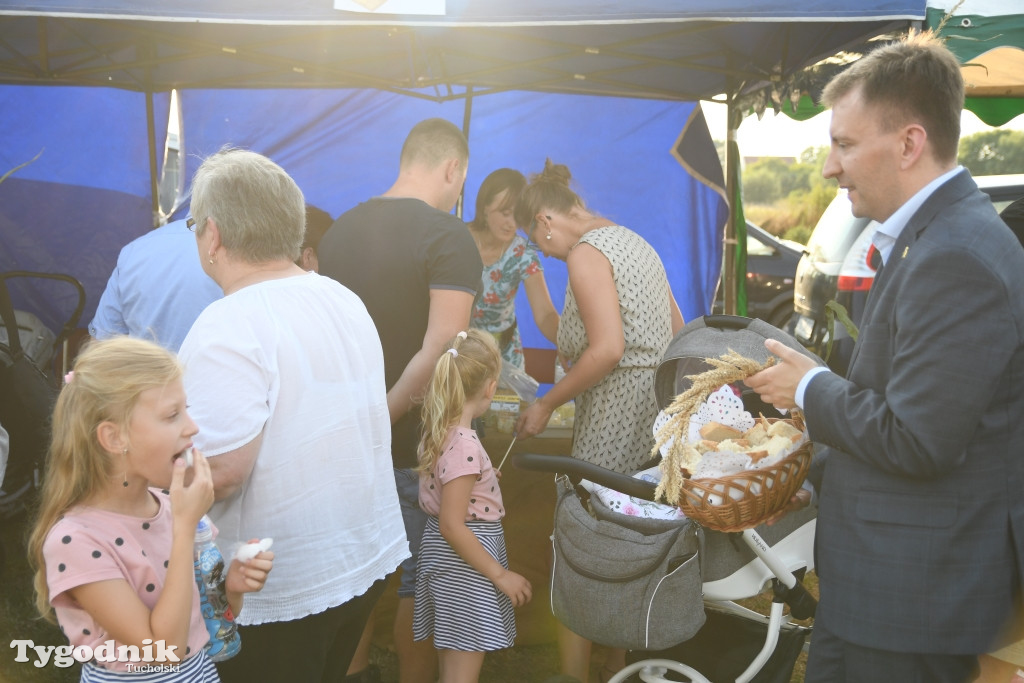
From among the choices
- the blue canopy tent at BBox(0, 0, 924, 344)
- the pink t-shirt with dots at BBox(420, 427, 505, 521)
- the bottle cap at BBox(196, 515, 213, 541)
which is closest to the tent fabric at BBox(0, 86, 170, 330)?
the blue canopy tent at BBox(0, 0, 924, 344)

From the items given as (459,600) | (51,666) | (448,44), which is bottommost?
(51,666)

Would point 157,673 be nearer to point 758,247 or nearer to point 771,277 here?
point 771,277

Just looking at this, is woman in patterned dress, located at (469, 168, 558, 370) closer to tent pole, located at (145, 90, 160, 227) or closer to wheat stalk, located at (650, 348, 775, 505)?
wheat stalk, located at (650, 348, 775, 505)

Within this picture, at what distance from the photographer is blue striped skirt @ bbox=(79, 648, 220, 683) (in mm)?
1521

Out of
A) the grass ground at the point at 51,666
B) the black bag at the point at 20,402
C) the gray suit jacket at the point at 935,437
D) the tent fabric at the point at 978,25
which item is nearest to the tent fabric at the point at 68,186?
the black bag at the point at 20,402

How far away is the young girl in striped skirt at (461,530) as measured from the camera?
2.52 m

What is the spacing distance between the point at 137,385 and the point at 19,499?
2807 mm

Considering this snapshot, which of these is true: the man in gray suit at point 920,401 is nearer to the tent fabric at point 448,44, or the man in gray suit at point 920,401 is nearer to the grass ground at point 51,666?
the tent fabric at point 448,44

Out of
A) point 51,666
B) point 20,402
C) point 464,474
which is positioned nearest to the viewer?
point 464,474

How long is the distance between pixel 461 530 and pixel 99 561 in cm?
120

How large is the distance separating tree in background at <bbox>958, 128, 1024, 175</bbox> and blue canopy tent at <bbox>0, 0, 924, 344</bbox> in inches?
1051

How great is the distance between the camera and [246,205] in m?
1.72

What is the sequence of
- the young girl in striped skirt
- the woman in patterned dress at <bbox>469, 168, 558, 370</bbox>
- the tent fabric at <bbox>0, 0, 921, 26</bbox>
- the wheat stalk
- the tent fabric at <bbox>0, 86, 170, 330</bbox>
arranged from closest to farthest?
the wheat stalk → the young girl in striped skirt → the tent fabric at <bbox>0, 0, 921, 26</bbox> → the woman in patterned dress at <bbox>469, 168, 558, 370</bbox> → the tent fabric at <bbox>0, 86, 170, 330</bbox>

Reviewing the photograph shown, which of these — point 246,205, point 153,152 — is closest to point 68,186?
point 153,152
